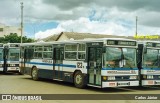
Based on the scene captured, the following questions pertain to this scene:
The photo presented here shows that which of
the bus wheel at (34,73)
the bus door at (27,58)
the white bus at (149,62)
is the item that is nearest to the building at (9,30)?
the bus door at (27,58)

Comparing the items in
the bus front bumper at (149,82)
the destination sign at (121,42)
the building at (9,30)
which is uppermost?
the building at (9,30)

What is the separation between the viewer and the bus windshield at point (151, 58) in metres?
20.0

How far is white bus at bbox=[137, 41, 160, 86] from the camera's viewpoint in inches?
784

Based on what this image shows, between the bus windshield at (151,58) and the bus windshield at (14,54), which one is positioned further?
the bus windshield at (14,54)

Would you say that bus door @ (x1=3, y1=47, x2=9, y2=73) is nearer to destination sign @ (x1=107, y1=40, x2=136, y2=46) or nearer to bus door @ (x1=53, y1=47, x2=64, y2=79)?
bus door @ (x1=53, y1=47, x2=64, y2=79)

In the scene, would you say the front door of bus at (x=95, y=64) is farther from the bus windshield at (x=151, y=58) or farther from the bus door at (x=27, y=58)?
the bus door at (x=27, y=58)

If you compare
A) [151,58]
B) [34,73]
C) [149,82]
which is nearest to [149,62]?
[151,58]

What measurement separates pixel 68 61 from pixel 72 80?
1135 mm

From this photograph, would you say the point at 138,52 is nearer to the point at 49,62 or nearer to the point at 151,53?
the point at 151,53

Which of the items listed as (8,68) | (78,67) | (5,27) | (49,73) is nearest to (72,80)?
(78,67)

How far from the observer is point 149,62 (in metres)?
20.2

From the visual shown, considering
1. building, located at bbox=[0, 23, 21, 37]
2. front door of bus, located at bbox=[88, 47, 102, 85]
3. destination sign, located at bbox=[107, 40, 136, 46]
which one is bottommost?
front door of bus, located at bbox=[88, 47, 102, 85]

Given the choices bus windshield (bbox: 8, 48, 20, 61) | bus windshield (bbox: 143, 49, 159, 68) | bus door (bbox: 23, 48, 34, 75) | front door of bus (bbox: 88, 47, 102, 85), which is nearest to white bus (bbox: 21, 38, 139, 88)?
front door of bus (bbox: 88, 47, 102, 85)

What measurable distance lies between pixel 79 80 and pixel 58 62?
2901 mm
